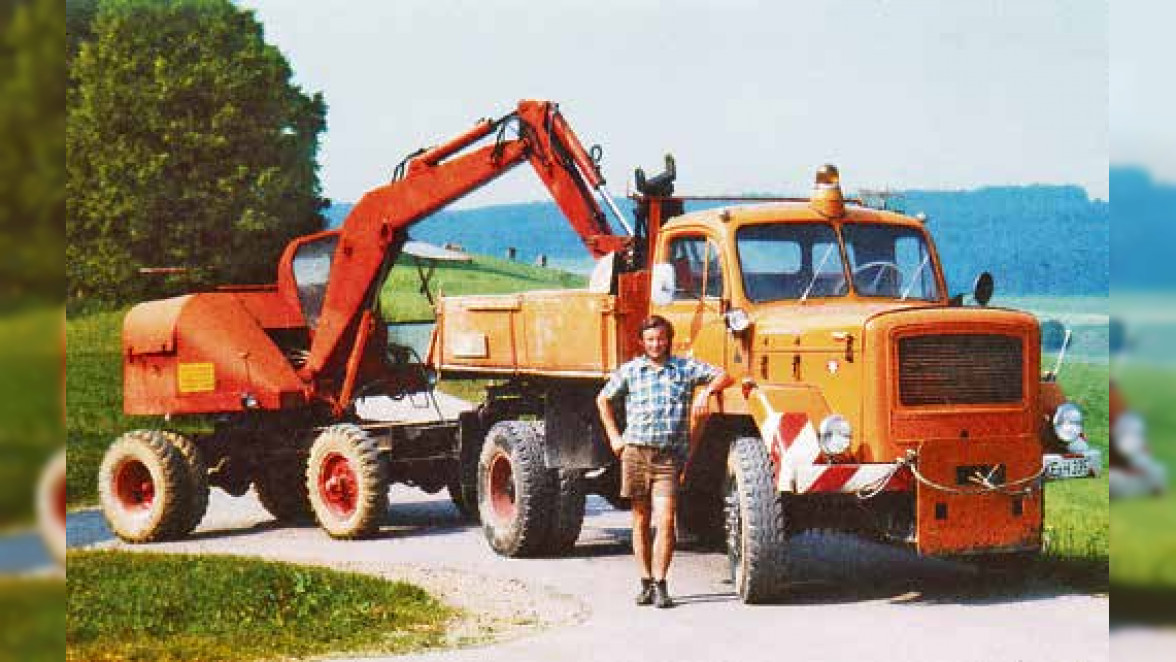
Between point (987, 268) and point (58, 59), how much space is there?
8741 mm

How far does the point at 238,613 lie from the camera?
32.6ft

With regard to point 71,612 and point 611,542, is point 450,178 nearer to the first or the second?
point 611,542

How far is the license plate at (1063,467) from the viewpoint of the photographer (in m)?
10.4

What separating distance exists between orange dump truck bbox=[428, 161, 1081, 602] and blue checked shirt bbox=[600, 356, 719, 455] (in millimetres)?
469

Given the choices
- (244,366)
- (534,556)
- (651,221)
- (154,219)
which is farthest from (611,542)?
(154,219)

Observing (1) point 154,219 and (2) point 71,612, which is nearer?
(2) point 71,612

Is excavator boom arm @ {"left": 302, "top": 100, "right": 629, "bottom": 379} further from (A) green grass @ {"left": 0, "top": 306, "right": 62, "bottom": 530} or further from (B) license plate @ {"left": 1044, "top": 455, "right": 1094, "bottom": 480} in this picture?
(A) green grass @ {"left": 0, "top": 306, "right": 62, "bottom": 530}

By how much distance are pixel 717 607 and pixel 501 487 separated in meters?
3.91

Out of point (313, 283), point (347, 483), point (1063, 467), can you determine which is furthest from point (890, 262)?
point (313, 283)

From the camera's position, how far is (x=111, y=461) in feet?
51.9

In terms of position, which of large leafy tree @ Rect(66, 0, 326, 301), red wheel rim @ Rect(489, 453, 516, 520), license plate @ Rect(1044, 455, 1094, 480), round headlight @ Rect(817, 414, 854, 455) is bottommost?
red wheel rim @ Rect(489, 453, 516, 520)

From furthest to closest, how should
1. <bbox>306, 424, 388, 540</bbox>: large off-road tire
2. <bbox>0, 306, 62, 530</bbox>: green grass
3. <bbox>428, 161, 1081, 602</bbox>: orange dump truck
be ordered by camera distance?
1. <bbox>306, 424, 388, 540</bbox>: large off-road tire
2. <bbox>428, 161, 1081, 602</bbox>: orange dump truck
3. <bbox>0, 306, 62, 530</bbox>: green grass

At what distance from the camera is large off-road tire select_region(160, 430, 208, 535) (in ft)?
50.8

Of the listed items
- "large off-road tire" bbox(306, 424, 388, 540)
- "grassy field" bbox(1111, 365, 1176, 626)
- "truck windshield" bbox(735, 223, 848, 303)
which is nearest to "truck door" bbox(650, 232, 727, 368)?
"truck windshield" bbox(735, 223, 848, 303)
